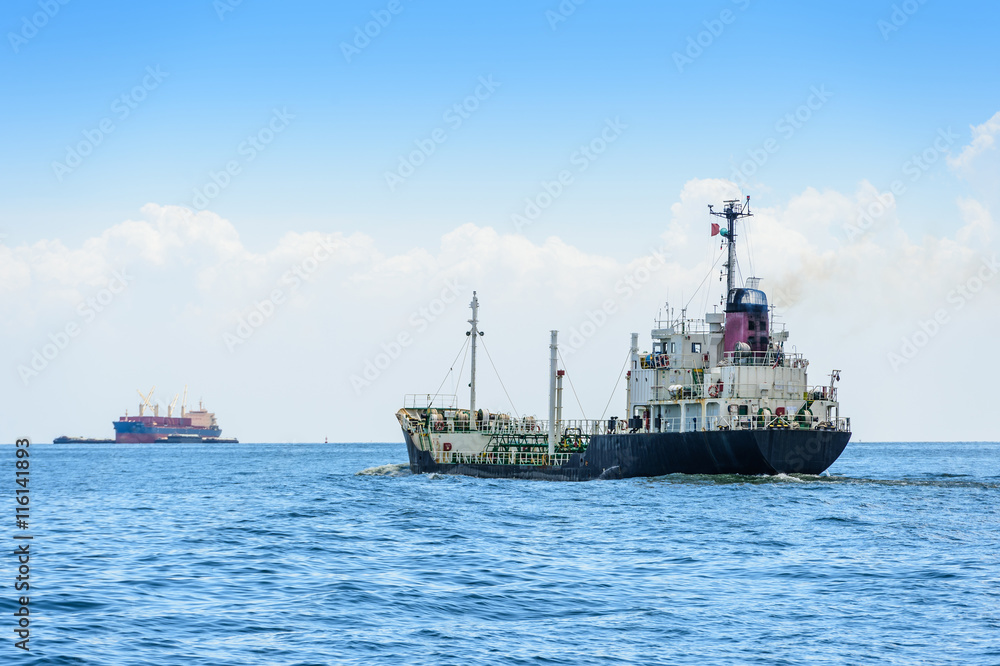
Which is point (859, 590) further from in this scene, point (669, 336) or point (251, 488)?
point (251, 488)

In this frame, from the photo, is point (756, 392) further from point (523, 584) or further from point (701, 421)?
point (523, 584)

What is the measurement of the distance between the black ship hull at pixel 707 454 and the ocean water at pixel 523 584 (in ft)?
29.5

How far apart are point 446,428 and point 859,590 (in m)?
54.6

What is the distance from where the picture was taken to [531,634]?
67.9ft

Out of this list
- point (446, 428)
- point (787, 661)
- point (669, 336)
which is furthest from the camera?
point (446, 428)

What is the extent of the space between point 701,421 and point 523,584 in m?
37.3

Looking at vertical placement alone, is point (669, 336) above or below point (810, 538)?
above

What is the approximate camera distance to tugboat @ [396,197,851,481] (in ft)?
190

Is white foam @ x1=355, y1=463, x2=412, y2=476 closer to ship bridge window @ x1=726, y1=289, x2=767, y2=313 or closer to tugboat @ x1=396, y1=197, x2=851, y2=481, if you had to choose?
tugboat @ x1=396, y1=197, x2=851, y2=481

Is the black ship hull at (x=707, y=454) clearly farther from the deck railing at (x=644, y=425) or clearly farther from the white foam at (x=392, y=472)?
the white foam at (x=392, y=472)

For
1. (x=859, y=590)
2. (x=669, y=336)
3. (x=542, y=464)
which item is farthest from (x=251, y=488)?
(x=859, y=590)

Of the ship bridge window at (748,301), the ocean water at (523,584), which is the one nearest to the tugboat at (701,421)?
the ship bridge window at (748,301)

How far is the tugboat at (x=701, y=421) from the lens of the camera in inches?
2275

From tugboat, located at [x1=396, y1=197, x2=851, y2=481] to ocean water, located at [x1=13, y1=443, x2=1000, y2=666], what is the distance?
10.5 metres
